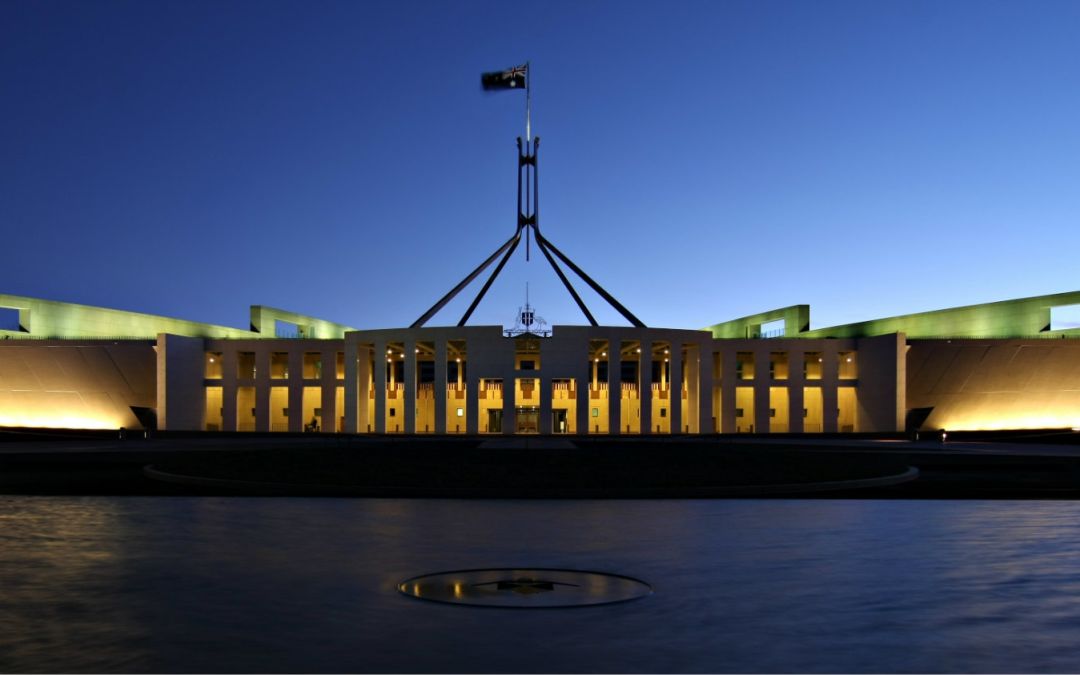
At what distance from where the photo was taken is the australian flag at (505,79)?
225ft

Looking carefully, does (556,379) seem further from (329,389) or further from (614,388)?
(329,389)

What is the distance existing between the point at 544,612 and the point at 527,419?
52088 mm

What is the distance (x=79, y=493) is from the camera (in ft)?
61.1

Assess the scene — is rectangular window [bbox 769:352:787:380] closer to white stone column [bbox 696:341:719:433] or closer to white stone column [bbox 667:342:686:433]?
white stone column [bbox 696:341:719:433]

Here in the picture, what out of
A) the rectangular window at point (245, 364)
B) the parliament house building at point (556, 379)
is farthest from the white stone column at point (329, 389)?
the rectangular window at point (245, 364)

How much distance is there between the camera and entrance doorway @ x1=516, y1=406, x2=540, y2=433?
5947 cm

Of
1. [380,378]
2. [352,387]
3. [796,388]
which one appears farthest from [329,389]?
[796,388]

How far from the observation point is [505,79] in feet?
227

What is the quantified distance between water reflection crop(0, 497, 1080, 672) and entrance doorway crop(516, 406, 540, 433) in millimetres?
43937

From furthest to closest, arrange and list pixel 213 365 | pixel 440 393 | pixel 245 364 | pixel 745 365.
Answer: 1. pixel 245 364
2. pixel 745 365
3. pixel 213 365
4. pixel 440 393

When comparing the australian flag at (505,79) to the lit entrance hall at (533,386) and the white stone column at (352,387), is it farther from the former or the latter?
the white stone column at (352,387)

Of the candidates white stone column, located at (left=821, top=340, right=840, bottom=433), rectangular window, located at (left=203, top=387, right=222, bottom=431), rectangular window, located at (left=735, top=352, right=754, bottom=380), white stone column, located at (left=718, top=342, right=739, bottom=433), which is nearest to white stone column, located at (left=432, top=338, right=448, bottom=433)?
white stone column, located at (left=718, top=342, right=739, bottom=433)

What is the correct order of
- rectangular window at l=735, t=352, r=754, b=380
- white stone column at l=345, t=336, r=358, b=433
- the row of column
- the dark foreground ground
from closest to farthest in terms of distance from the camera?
1. the dark foreground ground
2. the row of column
3. white stone column at l=345, t=336, r=358, b=433
4. rectangular window at l=735, t=352, r=754, b=380

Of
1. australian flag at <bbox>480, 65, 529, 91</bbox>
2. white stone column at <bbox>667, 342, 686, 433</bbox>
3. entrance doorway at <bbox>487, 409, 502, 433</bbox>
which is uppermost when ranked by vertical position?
australian flag at <bbox>480, 65, 529, 91</bbox>
